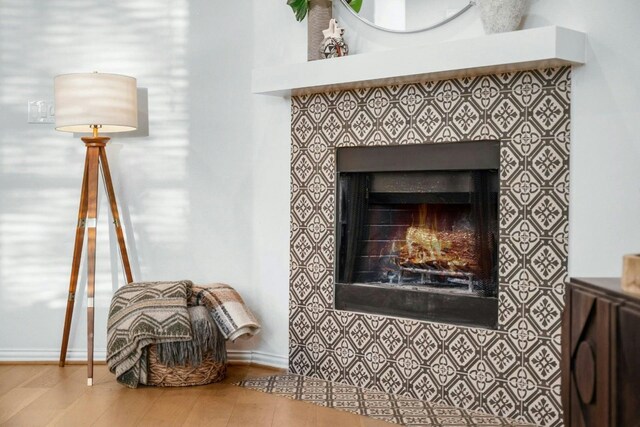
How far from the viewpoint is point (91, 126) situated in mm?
3979

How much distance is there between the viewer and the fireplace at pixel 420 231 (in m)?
3.34

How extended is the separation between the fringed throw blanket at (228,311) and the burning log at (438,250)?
734 mm

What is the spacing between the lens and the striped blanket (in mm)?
3605

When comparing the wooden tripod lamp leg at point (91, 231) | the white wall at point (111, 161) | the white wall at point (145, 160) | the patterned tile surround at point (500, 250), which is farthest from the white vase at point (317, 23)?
the wooden tripod lamp leg at point (91, 231)

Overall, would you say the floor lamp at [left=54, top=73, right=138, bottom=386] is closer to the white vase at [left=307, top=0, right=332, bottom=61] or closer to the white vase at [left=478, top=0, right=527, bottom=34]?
the white vase at [left=307, top=0, right=332, bottom=61]

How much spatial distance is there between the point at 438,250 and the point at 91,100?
1650 mm

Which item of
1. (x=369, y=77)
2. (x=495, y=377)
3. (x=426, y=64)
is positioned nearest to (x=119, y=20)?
(x=369, y=77)

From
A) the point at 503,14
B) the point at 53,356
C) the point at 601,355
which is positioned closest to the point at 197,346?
the point at 53,356

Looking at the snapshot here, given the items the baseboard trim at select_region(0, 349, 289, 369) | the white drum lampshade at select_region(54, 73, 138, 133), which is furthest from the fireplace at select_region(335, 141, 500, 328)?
the white drum lampshade at select_region(54, 73, 138, 133)

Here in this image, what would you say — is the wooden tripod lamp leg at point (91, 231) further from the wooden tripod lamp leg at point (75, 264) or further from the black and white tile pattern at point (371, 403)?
the black and white tile pattern at point (371, 403)

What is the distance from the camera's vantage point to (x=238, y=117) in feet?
13.7

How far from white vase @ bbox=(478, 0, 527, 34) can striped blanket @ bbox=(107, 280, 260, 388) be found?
1671 millimetres

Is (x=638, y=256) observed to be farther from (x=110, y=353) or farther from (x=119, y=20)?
(x=119, y=20)

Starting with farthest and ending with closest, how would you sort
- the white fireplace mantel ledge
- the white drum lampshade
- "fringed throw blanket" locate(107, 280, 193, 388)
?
the white drum lampshade → "fringed throw blanket" locate(107, 280, 193, 388) → the white fireplace mantel ledge
